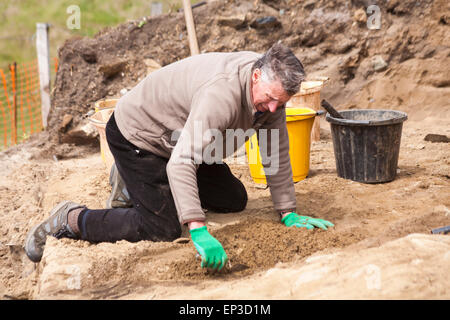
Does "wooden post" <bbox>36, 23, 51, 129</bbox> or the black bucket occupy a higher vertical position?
"wooden post" <bbox>36, 23, 51, 129</bbox>

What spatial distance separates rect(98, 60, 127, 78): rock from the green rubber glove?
14.5ft

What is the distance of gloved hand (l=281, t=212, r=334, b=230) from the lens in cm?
294

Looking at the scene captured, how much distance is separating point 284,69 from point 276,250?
41.2 inches

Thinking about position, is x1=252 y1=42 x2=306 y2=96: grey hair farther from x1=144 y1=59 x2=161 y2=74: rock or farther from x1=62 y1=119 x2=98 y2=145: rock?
x1=144 y1=59 x2=161 y2=74: rock

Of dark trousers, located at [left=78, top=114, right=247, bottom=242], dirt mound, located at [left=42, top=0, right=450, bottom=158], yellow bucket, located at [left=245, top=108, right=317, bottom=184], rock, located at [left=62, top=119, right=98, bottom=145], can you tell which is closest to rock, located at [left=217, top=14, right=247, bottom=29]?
dirt mound, located at [left=42, top=0, right=450, bottom=158]

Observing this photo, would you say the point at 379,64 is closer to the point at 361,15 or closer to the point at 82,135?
→ the point at 361,15

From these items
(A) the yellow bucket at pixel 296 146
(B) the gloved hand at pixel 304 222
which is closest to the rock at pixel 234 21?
(A) the yellow bucket at pixel 296 146

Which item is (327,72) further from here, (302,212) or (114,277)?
(114,277)

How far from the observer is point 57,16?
9906 millimetres

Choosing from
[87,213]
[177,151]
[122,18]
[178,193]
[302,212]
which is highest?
[122,18]

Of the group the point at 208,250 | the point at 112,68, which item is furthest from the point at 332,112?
the point at 112,68
